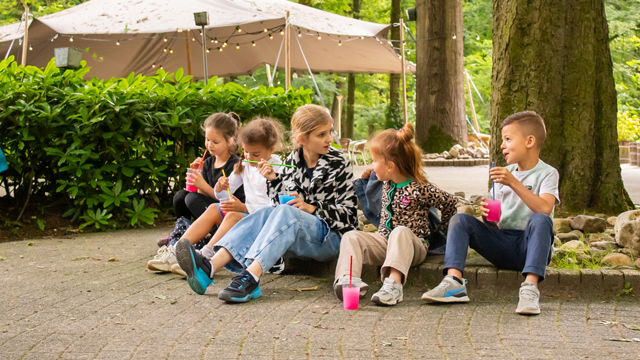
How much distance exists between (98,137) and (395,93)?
14.9 metres

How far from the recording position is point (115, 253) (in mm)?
4875

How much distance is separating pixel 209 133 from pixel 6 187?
2.52 meters

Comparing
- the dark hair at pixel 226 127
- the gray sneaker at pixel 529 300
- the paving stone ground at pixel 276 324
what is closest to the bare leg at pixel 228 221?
the paving stone ground at pixel 276 324

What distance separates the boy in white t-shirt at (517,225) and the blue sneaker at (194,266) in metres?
1.24

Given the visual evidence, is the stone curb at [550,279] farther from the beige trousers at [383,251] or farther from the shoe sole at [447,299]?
the shoe sole at [447,299]

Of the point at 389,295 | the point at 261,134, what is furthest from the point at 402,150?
the point at 261,134

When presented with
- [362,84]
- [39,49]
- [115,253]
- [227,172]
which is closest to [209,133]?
[227,172]

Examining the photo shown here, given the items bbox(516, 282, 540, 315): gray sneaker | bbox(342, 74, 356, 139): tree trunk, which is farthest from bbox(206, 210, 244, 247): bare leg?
bbox(342, 74, 356, 139): tree trunk

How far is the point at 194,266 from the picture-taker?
3.53 m

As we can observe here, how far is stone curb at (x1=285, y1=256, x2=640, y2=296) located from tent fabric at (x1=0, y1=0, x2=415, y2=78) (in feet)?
29.8

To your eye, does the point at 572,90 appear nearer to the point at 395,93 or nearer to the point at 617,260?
the point at 617,260

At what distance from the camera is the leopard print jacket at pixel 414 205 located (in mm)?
3727

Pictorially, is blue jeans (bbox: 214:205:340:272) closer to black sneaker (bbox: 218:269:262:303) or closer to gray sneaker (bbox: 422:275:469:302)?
black sneaker (bbox: 218:269:262:303)

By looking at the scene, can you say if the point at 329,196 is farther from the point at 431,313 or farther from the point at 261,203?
the point at 431,313
